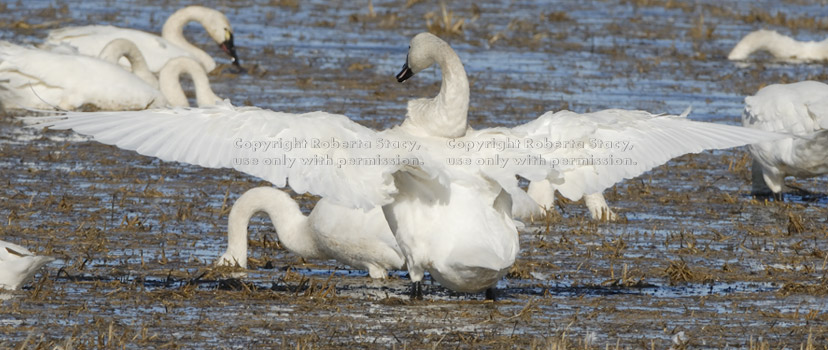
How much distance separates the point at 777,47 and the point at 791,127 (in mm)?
10657

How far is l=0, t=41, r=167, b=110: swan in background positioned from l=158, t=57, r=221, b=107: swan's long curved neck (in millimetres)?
522

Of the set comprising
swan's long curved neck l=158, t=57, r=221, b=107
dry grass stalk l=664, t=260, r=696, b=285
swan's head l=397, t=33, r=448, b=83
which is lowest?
dry grass stalk l=664, t=260, r=696, b=285

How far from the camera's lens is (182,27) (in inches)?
738

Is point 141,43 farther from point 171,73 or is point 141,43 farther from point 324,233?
point 324,233

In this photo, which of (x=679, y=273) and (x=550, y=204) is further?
(x=550, y=204)

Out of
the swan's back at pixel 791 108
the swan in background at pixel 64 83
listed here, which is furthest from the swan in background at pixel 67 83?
the swan's back at pixel 791 108

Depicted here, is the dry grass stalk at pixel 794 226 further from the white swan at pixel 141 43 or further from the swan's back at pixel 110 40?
the swan's back at pixel 110 40

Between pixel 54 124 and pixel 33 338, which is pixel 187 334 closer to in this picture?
pixel 33 338

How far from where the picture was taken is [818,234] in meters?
9.36

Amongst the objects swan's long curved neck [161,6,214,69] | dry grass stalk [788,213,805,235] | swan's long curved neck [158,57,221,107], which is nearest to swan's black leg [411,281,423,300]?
dry grass stalk [788,213,805,235]

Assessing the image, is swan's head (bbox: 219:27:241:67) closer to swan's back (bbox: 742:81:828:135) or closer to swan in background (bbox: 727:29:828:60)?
swan in background (bbox: 727:29:828:60)

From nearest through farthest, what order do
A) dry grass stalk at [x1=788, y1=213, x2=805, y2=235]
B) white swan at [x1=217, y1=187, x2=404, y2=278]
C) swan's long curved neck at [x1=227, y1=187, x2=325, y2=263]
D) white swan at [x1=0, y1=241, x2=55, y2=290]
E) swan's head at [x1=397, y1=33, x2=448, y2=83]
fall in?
white swan at [x1=0, y1=241, x2=55, y2=290] → swan's head at [x1=397, y1=33, x2=448, y2=83] → white swan at [x1=217, y1=187, x2=404, y2=278] → swan's long curved neck at [x1=227, y1=187, x2=325, y2=263] → dry grass stalk at [x1=788, y1=213, x2=805, y2=235]

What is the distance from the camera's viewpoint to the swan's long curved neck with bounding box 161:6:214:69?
17.9m

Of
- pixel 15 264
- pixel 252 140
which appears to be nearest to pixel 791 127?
pixel 252 140
